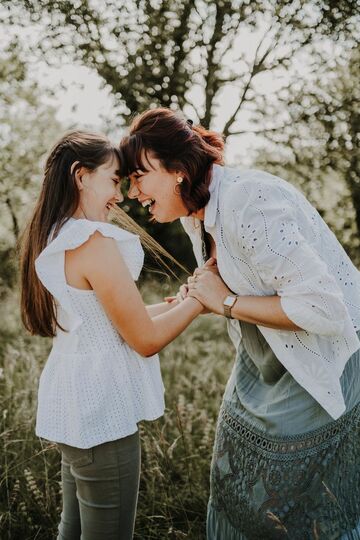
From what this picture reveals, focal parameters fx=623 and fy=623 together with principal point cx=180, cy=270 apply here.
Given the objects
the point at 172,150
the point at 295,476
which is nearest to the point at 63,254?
the point at 172,150

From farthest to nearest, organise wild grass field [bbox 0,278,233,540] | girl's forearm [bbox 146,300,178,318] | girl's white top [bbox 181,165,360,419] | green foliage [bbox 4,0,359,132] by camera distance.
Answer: green foliage [bbox 4,0,359,132] → wild grass field [bbox 0,278,233,540] → girl's forearm [bbox 146,300,178,318] → girl's white top [bbox 181,165,360,419]

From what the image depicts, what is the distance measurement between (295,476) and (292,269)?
2.62 ft

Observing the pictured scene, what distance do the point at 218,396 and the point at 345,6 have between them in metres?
5.55

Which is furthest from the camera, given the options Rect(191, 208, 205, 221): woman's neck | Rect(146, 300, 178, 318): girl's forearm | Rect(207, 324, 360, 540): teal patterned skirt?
Rect(146, 300, 178, 318): girl's forearm

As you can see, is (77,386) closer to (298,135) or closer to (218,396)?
(218,396)

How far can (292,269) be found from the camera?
2105 millimetres

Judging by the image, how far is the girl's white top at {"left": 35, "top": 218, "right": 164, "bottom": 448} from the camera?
2.14 metres

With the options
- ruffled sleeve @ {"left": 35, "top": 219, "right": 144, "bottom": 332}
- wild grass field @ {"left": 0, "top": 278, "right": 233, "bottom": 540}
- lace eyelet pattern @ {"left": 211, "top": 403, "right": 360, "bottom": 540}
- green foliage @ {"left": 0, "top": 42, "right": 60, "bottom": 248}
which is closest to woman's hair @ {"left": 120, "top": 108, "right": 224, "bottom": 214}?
ruffled sleeve @ {"left": 35, "top": 219, "right": 144, "bottom": 332}

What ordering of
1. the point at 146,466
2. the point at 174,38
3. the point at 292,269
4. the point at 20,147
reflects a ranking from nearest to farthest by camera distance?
the point at 292,269, the point at 146,466, the point at 174,38, the point at 20,147

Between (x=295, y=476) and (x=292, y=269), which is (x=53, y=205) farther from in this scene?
(x=295, y=476)

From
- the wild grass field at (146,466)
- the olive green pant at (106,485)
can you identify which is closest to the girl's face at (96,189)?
the olive green pant at (106,485)

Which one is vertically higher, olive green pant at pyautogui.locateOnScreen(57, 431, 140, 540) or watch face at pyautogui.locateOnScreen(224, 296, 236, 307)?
watch face at pyautogui.locateOnScreen(224, 296, 236, 307)

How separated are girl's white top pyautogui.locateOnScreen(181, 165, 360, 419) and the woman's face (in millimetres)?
189

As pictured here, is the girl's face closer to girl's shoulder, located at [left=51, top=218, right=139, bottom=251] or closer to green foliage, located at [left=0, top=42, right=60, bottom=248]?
girl's shoulder, located at [left=51, top=218, right=139, bottom=251]
